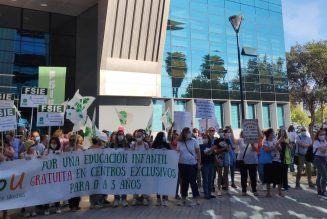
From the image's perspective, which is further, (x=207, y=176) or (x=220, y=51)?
(x=220, y=51)

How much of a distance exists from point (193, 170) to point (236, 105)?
35.4 meters

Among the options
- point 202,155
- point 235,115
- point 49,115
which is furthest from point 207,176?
point 235,115

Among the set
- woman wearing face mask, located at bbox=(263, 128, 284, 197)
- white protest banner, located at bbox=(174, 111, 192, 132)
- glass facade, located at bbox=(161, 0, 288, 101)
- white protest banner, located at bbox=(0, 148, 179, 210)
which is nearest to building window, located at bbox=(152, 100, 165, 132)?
glass facade, located at bbox=(161, 0, 288, 101)

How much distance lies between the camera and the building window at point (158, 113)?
37.2 meters

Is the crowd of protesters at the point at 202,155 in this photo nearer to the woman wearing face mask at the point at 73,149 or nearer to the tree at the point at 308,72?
the woman wearing face mask at the point at 73,149

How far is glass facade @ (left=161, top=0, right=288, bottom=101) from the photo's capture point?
39.1 metres

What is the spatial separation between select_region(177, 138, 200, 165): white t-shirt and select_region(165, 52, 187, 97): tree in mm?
28922

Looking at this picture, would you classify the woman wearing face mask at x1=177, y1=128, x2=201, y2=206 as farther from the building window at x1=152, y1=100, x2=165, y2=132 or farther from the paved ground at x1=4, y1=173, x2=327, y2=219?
the building window at x1=152, y1=100, x2=165, y2=132

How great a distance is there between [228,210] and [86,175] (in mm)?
3370

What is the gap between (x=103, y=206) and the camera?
9.49 meters

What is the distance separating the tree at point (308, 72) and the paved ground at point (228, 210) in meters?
41.0

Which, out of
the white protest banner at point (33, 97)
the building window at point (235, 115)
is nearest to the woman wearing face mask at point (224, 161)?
the white protest banner at point (33, 97)

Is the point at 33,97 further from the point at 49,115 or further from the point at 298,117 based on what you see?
the point at 298,117

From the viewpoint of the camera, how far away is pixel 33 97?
11.1 metres
